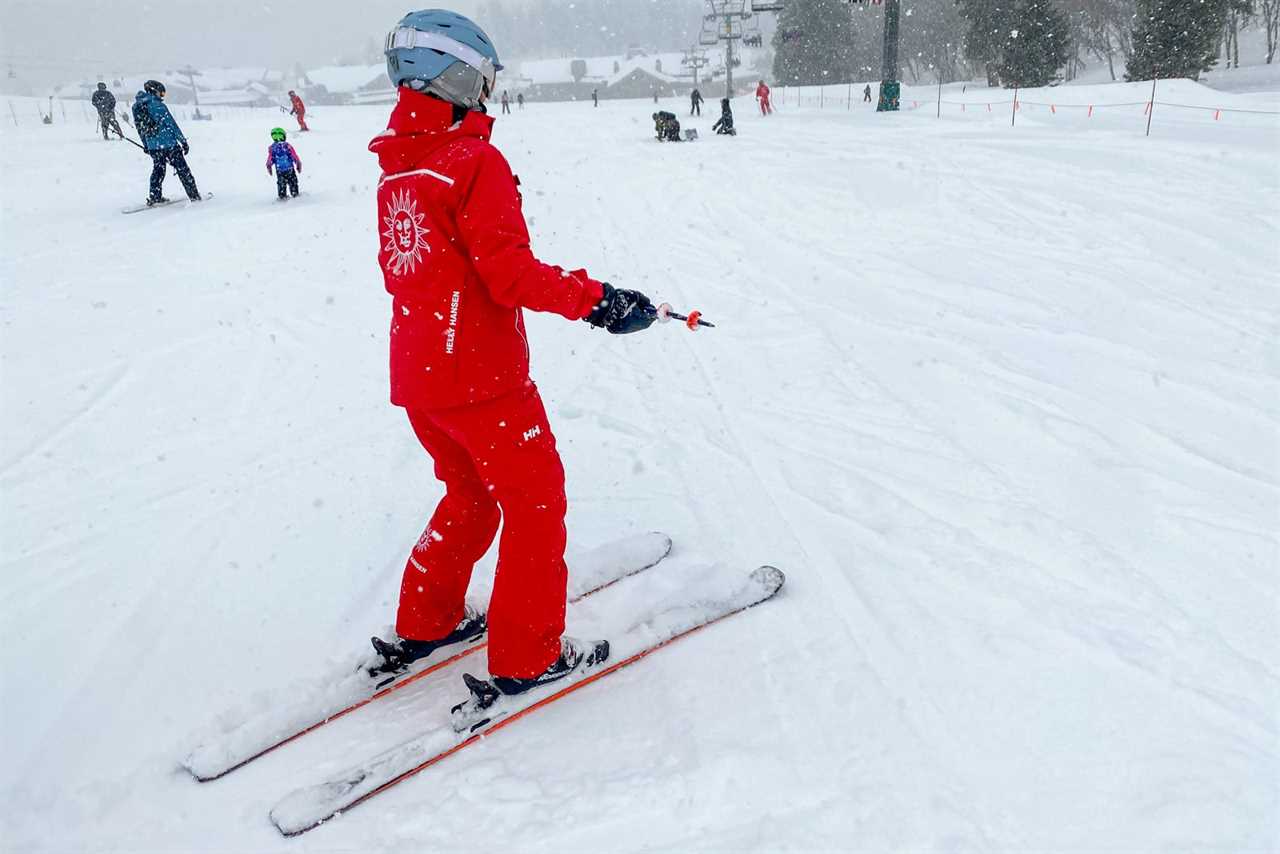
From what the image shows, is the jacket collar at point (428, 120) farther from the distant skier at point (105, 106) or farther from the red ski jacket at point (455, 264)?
the distant skier at point (105, 106)

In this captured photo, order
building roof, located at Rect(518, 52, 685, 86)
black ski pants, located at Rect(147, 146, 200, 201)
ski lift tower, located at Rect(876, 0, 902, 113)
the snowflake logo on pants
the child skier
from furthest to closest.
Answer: building roof, located at Rect(518, 52, 685, 86)
ski lift tower, located at Rect(876, 0, 902, 113)
the child skier
black ski pants, located at Rect(147, 146, 200, 201)
the snowflake logo on pants

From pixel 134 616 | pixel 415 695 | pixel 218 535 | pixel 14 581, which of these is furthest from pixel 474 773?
pixel 14 581

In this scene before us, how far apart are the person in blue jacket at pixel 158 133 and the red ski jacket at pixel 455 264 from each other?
37.5 ft

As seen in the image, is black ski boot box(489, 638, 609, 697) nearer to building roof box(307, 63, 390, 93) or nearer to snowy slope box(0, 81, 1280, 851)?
snowy slope box(0, 81, 1280, 851)

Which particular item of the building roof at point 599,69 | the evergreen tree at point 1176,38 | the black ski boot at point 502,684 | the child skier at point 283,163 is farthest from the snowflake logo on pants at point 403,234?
the building roof at point 599,69

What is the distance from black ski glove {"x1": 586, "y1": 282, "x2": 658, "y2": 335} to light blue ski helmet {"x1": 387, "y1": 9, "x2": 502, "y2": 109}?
2.39 ft

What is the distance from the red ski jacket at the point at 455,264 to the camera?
2141 millimetres

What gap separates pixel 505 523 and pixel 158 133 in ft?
Result: 40.4

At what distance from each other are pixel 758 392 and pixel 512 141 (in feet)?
66.0

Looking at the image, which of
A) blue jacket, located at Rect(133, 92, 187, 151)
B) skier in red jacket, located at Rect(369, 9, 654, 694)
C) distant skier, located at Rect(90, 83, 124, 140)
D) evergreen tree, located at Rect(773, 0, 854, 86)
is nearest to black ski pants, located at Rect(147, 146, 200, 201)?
blue jacket, located at Rect(133, 92, 187, 151)

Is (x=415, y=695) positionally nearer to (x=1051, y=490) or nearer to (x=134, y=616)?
(x=134, y=616)

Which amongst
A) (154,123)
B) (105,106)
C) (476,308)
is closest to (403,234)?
(476,308)

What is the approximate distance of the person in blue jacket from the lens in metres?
11.2

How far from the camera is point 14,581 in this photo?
3510 mm
